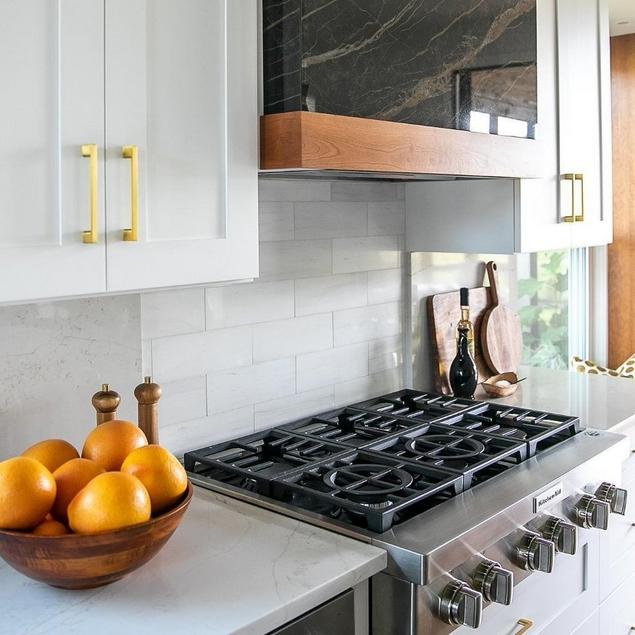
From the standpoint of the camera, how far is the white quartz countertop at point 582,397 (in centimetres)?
231

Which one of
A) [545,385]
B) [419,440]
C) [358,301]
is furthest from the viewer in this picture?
[545,385]

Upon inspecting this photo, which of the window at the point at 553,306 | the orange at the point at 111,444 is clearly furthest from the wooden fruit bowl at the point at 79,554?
the window at the point at 553,306

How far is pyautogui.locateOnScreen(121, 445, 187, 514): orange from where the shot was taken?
1.28 metres

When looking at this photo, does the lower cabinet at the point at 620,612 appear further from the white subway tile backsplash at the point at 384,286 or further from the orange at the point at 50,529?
the orange at the point at 50,529

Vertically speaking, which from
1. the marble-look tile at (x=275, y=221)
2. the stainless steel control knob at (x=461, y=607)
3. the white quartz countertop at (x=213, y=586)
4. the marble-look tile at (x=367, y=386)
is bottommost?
the stainless steel control knob at (x=461, y=607)

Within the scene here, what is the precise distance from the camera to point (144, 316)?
1.79 metres

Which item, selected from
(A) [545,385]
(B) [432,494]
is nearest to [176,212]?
(B) [432,494]

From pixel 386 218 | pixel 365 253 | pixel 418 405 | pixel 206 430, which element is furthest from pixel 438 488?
pixel 386 218

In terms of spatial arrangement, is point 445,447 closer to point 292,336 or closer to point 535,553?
point 535,553

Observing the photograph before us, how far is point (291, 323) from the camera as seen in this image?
2168 millimetres

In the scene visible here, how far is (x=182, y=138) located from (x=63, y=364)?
53 cm

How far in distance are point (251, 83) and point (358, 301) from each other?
0.98m

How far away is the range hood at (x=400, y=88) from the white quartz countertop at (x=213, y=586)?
69 cm

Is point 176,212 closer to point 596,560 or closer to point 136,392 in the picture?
point 136,392
